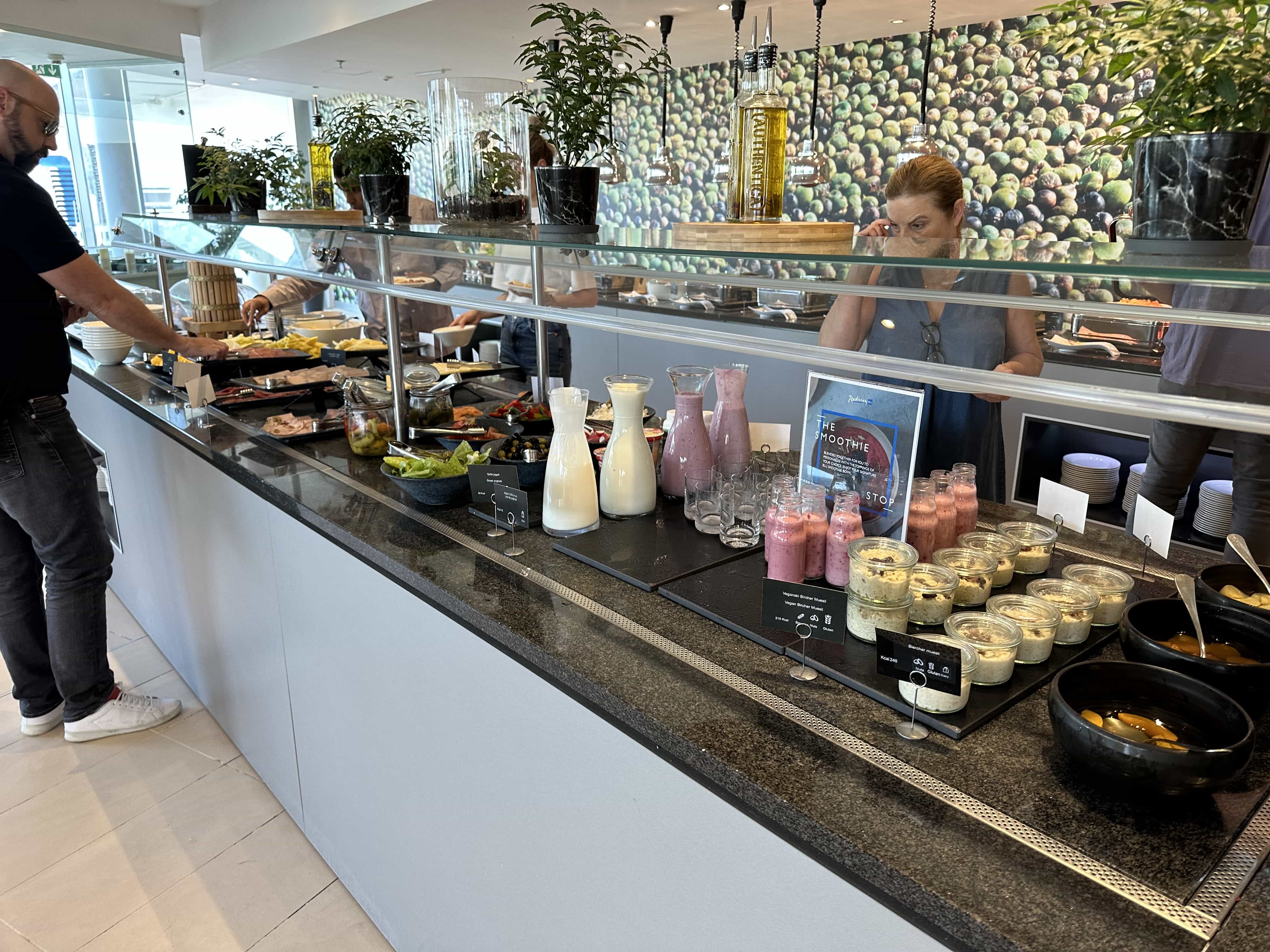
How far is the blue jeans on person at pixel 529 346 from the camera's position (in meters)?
3.29

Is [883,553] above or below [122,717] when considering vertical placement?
above

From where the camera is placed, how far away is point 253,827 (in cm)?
226

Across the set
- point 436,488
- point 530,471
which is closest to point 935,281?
point 530,471

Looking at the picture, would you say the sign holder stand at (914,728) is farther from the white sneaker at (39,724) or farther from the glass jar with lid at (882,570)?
the white sneaker at (39,724)

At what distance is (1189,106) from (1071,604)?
0.62 m

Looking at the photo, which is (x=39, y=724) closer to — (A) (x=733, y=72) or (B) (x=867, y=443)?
(B) (x=867, y=443)

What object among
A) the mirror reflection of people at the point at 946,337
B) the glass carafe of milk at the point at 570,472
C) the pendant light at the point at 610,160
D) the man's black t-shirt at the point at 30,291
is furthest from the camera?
the man's black t-shirt at the point at 30,291

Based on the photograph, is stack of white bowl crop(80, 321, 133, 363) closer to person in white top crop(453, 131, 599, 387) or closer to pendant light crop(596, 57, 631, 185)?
person in white top crop(453, 131, 599, 387)

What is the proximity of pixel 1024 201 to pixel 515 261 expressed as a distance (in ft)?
13.8

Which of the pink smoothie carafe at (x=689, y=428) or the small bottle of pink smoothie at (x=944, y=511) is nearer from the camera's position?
the small bottle of pink smoothie at (x=944, y=511)

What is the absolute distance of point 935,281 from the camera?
105 centimetres

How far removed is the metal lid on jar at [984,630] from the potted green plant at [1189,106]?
469 millimetres

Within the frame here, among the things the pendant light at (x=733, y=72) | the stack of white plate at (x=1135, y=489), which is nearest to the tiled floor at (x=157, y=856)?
the stack of white plate at (x=1135, y=489)

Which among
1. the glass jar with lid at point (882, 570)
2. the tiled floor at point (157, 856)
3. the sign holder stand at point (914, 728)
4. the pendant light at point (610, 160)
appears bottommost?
the tiled floor at point (157, 856)
